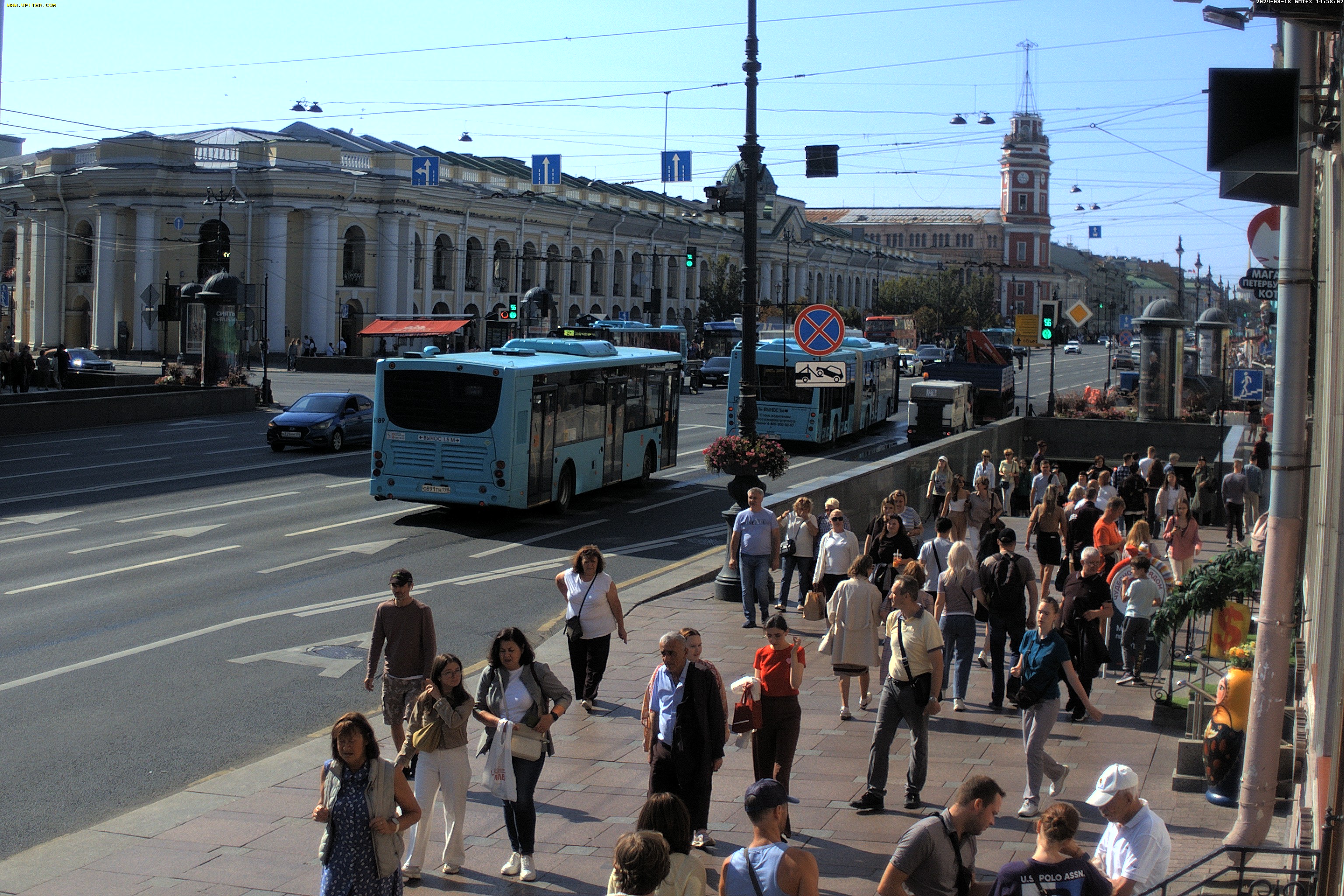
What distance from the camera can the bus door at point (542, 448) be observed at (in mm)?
21125

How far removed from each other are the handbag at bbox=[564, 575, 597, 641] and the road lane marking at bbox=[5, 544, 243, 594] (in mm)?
7860

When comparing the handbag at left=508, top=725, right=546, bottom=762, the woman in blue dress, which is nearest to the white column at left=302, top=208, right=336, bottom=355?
the handbag at left=508, top=725, right=546, bottom=762

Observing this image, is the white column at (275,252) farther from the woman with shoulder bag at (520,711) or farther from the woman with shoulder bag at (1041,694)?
the woman with shoulder bag at (1041,694)

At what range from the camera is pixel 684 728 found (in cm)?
738

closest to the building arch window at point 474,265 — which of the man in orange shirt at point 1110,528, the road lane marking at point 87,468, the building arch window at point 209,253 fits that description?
the building arch window at point 209,253

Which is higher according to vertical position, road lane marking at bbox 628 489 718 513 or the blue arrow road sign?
the blue arrow road sign

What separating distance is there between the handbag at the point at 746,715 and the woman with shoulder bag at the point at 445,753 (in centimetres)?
160

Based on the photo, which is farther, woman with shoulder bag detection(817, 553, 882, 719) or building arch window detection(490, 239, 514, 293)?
building arch window detection(490, 239, 514, 293)

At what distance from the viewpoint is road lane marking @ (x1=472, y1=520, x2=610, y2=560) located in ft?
62.0

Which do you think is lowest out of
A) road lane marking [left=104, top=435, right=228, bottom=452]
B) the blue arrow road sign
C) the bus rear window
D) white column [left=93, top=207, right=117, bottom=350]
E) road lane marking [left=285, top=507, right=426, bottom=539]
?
road lane marking [left=285, top=507, right=426, bottom=539]

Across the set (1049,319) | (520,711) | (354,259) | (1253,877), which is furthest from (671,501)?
(354,259)

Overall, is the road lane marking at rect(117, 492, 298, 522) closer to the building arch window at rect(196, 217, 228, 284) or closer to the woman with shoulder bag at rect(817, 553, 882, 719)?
the woman with shoulder bag at rect(817, 553, 882, 719)

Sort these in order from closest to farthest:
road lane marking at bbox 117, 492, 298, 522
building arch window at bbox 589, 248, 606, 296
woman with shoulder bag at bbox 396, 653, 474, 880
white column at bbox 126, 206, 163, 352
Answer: woman with shoulder bag at bbox 396, 653, 474, 880 < road lane marking at bbox 117, 492, 298, 522 < white column at bbox 126, 206, 163, 352 < building arch window at bbox 589, 248, 606, 296

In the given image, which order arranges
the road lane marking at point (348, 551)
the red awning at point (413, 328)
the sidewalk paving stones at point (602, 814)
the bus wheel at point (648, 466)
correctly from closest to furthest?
1. the sidewalk paving stones at point (602, 814)
2. the road lane marking at point (348, 551)
3. the bus wheel at point (648, 466)
4. the red awning at point (413, 328)
